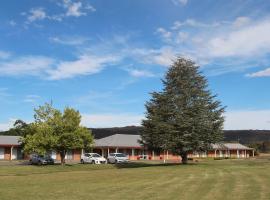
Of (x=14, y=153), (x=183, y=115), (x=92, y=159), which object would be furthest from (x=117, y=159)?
(x=14, y=153)

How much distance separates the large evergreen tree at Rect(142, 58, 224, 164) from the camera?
50.3 m

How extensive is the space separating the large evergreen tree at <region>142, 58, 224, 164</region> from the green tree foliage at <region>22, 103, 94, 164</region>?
760cm

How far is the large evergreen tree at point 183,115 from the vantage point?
5034 centimetres

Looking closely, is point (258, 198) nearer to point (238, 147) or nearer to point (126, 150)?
point (126, 150)

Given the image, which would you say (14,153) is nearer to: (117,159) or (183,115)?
(117,159)

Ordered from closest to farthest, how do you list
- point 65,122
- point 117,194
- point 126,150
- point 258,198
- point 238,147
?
point 258,198
point 117,194
point 65,122
point 126,150
point 238,147

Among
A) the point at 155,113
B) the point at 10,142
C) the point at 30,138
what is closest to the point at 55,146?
the point at 30,138

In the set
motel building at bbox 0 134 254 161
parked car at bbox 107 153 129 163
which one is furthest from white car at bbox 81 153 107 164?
motel building at bbox 0 134 254 161

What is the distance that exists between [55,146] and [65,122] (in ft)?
10.3

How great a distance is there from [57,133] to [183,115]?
1450 cm

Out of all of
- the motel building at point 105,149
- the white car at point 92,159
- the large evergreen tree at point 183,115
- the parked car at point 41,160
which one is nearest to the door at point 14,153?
the motel building at point 105,149

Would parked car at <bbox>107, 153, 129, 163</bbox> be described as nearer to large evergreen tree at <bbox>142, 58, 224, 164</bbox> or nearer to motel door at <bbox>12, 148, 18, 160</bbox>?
large evergreen tree at <bbox>142, 58, 224, 164</bbox>

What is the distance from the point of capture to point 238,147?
11256cm

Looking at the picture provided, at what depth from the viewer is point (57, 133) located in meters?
53.0
